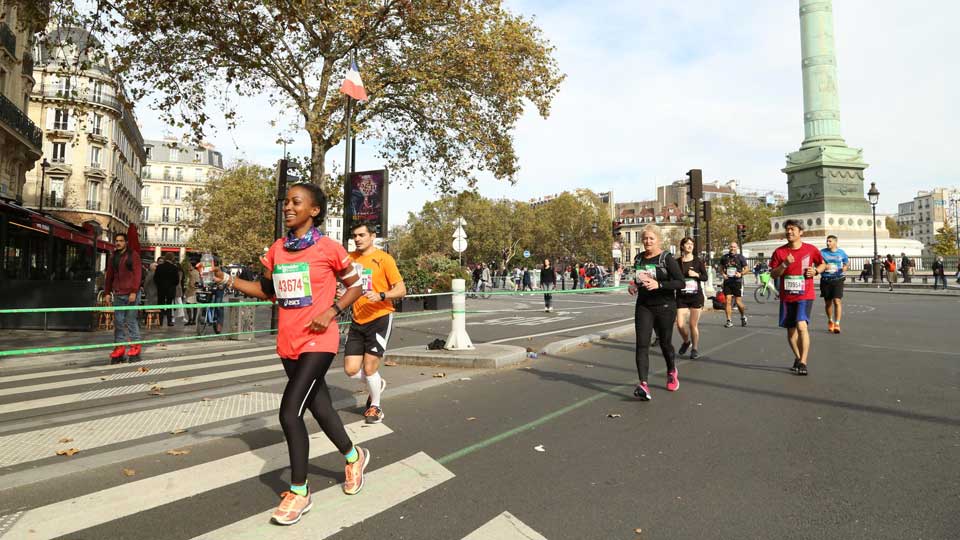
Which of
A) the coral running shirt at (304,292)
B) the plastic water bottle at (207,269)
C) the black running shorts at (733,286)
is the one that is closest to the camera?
the coral running shirt at (304,292)

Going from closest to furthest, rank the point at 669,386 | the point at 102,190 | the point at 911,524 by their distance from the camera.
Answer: the point at 911,524 < the point at 669,386 < the point at 102,190

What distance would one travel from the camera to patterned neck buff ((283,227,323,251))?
335cm

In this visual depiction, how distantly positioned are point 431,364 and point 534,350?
200 cm

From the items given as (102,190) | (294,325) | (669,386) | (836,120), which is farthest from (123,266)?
(102,190)

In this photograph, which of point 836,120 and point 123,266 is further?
point 836,120

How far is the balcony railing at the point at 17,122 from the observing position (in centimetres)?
2514

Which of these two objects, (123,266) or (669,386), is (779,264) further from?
(123,266)

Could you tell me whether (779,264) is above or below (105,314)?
above

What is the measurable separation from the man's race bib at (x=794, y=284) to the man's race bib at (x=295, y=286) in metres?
6.36

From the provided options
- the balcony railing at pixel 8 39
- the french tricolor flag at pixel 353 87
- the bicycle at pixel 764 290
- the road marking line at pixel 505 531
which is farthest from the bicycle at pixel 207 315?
the balcony railing at pixel 8 39

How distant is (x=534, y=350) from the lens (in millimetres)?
9648

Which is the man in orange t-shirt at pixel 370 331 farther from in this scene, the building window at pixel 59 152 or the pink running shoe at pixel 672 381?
the building window at pixel 59 152

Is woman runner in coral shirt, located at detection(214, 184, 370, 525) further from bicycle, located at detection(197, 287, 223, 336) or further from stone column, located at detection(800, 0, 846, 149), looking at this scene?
stone column, located at detection(800, 0, 846, 149)

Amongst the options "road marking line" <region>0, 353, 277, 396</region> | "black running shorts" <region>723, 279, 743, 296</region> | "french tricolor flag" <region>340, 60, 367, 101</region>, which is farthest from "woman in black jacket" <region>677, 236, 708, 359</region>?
"french tricolor flag" <region>340, 60, 367, 101</region>
